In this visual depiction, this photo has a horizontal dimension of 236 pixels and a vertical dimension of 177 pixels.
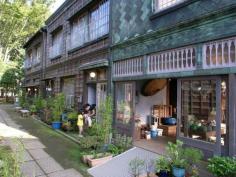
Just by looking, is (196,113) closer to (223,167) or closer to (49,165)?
(223,167)

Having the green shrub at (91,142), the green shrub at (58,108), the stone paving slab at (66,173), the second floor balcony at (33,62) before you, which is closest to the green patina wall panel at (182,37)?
the green shrub at (91,142)

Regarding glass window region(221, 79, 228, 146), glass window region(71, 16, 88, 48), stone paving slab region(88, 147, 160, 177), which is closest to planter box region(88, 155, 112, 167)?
stone paving slab region(88, 147, 160, 177)

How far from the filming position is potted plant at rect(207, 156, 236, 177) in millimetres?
5068

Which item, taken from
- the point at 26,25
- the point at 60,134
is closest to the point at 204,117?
the point at 60,134

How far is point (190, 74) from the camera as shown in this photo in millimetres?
6973

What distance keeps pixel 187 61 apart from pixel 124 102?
3986 millimetres

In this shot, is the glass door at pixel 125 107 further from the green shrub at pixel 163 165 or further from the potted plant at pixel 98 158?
the green shrub at pixel 163 165

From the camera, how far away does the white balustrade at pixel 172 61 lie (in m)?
7.09

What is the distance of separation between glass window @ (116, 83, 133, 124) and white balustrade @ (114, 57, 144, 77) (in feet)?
1.54

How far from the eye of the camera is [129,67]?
10039 mm

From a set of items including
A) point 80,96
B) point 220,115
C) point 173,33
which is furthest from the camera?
point 80,96

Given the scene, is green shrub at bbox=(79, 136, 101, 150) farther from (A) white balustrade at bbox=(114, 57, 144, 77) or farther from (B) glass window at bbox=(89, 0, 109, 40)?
(B) glass window at bbox=(89, 0, 109, 40)

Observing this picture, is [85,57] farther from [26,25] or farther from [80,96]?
[26,25]

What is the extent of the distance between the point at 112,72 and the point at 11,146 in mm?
5169
